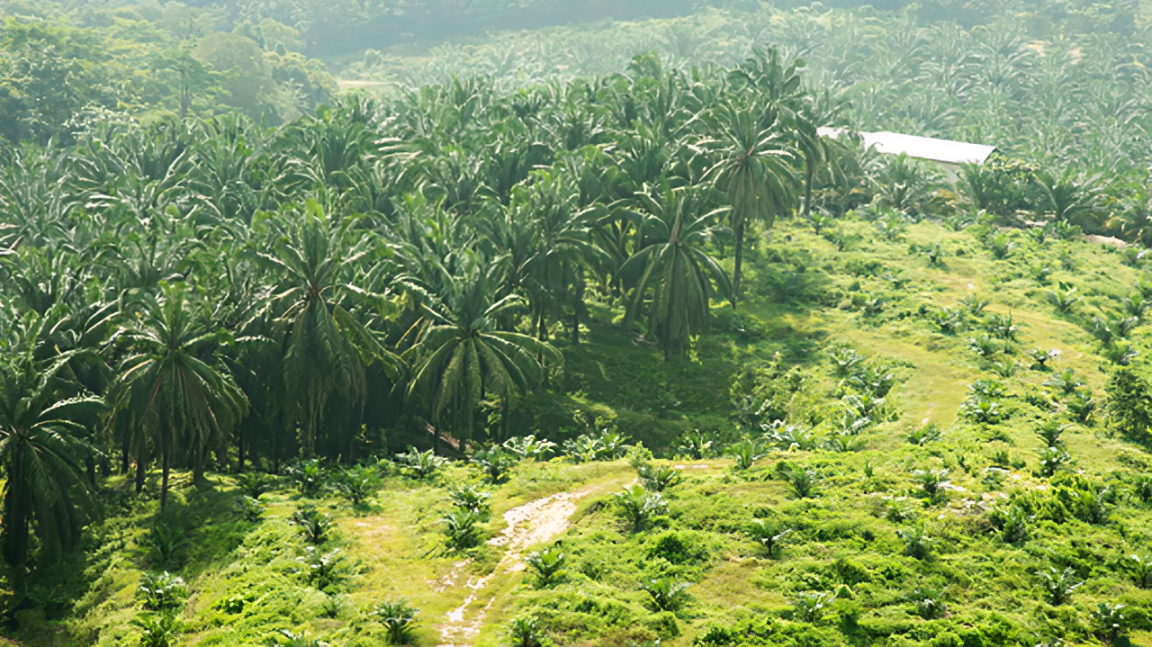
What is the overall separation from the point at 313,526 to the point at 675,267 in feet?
66.4

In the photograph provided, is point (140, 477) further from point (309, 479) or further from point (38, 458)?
point (309, 479)

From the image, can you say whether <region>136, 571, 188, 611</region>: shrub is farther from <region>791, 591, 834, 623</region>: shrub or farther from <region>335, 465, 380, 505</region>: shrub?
<region>791, 591, 834, 623</region>: shrub

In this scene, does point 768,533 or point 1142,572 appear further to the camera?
point 768,533

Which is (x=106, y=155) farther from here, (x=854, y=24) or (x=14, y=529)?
(x=854, y=24)

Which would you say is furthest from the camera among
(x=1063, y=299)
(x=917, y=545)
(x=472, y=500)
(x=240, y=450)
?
(x=1063, y=299)

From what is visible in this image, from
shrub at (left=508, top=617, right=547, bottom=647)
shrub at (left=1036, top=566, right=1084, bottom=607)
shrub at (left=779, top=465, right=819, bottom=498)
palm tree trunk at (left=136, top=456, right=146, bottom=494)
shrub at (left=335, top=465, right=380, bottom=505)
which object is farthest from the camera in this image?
palm tree trunk at (left=136, top=456, right=146, bottom=494)

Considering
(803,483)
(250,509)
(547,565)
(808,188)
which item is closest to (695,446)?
(803,483)

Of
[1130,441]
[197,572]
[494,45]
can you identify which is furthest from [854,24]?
[197,572]

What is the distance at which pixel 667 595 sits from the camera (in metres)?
21.5

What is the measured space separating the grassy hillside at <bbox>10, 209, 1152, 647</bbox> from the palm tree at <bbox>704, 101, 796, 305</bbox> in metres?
9.24

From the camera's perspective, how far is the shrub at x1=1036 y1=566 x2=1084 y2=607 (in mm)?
20875

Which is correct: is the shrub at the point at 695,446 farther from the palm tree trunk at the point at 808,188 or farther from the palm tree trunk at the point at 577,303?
the palm tree trunk at the point at 808,188

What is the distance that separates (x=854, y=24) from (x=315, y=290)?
128387 millimetres

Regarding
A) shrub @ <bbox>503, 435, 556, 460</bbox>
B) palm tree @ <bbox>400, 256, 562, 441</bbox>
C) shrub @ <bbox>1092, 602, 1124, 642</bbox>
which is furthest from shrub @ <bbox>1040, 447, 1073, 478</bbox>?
palm tree @ <bbox>400, 256, 562, 441</bbox>
